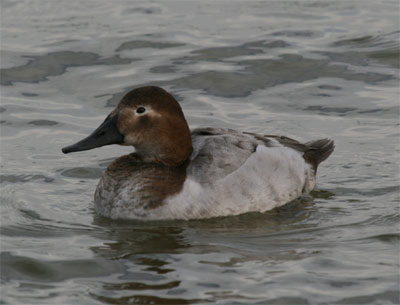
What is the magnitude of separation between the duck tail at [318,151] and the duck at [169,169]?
857mm

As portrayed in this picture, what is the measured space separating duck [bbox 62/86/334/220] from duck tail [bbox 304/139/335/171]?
857 millimetres

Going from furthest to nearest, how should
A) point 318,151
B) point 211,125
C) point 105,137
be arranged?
point 211,125 → point 318,151 → point 105,137

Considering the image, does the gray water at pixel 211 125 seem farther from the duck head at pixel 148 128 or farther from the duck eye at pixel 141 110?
the duck eye at pixel 141 110

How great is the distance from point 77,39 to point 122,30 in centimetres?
82

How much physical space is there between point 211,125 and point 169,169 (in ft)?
9.31

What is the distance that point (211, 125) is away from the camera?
11344 millimetres

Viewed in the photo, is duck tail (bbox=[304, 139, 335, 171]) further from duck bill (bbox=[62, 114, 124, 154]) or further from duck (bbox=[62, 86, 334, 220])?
duck bill (bbox=[62, 114, 124, 154])

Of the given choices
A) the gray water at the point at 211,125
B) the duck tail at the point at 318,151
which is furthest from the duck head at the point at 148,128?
the duck tail at the point at 318,151

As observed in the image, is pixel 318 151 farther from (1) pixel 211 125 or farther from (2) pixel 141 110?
(2) pixel 141 110

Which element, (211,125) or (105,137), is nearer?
(105,137)

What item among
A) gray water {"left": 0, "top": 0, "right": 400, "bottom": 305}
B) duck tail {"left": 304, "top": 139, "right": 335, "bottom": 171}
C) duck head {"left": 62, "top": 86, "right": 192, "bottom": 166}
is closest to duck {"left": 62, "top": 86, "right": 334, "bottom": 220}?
duck head {"left": 62, "top": 86, "right": 192, "bottom": 166}

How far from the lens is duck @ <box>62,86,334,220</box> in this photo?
27.6ft

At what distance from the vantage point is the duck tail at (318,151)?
9.67 metres

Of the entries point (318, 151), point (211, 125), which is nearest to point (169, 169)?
point (318, 151)
